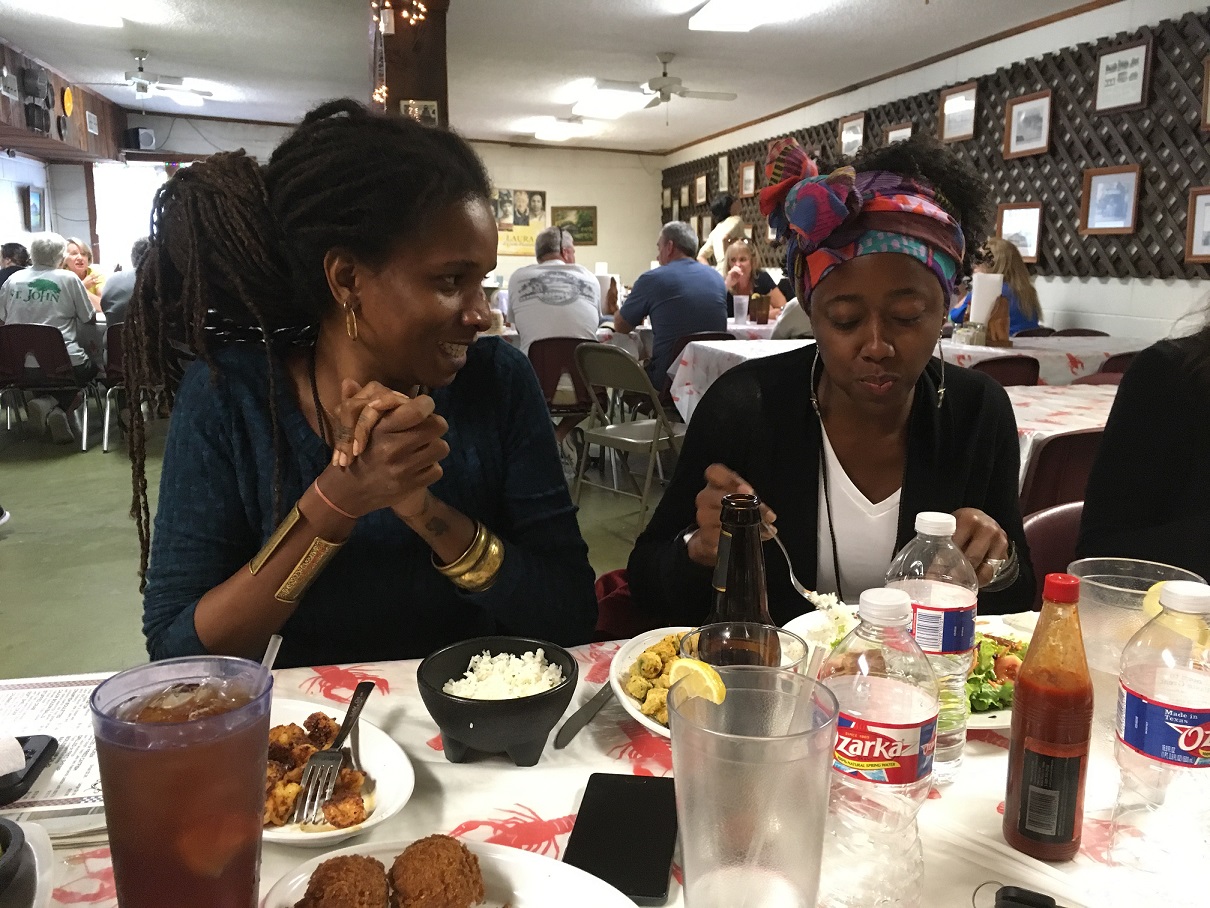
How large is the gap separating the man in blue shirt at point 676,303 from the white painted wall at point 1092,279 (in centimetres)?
227

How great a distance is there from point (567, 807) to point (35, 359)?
589 centimetres

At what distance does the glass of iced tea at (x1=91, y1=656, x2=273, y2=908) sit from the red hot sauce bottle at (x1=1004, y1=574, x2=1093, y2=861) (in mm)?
571

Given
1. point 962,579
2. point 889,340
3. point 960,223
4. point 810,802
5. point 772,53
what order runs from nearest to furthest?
point 810,802
point 962,579
point 889,340
point 960,223
point 772,53

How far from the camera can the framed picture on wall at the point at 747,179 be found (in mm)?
9211

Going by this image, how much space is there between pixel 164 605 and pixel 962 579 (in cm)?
99

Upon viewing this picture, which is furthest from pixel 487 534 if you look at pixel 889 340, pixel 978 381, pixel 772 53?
pixel 772 53

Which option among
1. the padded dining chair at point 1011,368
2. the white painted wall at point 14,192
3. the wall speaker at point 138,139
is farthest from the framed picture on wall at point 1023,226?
the wall speaker at point 138,139

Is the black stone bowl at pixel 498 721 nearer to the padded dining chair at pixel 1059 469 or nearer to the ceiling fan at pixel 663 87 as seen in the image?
the padded dining chair at pixel 1059 469

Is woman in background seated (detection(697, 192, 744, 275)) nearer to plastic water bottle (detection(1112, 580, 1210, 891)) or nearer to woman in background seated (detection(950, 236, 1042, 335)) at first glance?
woman in background seated (detection(950, 236, 1042, 335))

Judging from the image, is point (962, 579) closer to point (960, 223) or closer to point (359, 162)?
point (960, 223)

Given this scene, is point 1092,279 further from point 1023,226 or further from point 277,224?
point 277,224

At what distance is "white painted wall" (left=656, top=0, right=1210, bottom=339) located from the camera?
15.6ft

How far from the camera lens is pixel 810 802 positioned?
1.87ft

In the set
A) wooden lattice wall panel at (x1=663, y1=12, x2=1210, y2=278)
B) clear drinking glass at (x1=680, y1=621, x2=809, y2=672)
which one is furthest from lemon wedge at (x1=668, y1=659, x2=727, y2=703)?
wooden lattice wall panel at (x1=663, y1=12, x2=1210, y2=278)
